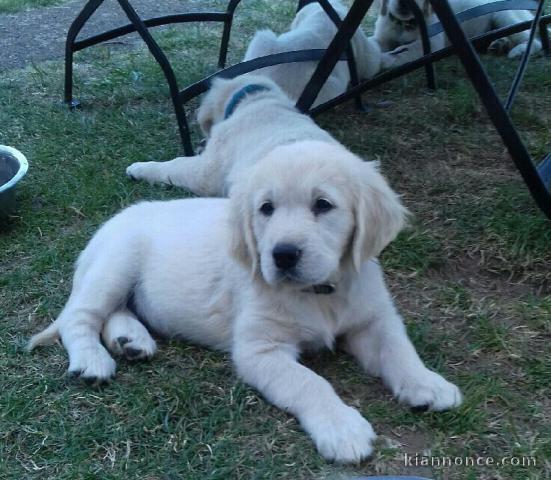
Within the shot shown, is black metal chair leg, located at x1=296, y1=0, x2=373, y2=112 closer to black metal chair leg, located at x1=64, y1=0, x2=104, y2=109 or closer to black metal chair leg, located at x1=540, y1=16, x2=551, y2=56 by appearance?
black metal chair leg, located at x1=64, y1=0, x2=104, y2=109

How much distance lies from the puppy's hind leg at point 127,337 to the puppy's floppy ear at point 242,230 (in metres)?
0.48

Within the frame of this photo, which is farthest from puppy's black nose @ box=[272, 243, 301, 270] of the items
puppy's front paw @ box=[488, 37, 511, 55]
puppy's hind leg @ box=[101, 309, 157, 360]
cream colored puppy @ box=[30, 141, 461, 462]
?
puppy's front paw @ box=[488, 37, 511, 55]

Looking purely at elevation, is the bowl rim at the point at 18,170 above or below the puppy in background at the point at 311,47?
below

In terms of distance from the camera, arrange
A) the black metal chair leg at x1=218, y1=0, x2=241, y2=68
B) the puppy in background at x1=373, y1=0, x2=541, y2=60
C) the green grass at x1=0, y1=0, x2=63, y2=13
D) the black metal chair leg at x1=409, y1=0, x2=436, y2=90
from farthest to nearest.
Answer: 1. the green grass at x1=0, y1=0, x2=63, y2=13
2. the puppy in background at x1=373, y1=0, x2=541, y2=60
3. the black metal chair leg at x1=218, y1=0, x2=241, y2=68
4. the black metal chair leg at x1=409, y1=0, x2=436, y2=90

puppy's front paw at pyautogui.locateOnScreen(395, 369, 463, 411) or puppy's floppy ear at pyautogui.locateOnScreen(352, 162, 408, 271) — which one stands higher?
puppy's floppy ear at pyautogui.locateOnScreen(352, 162, 408, 271)

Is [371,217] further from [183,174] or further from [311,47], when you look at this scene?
[311,47]

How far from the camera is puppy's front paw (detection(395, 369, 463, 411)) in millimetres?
2381

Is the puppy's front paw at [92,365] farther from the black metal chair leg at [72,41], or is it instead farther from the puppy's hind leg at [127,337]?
the black metal chair leg at [72,41]

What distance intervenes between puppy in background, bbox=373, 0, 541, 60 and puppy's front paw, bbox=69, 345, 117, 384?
4.48 metres

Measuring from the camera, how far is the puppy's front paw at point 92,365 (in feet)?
8.52

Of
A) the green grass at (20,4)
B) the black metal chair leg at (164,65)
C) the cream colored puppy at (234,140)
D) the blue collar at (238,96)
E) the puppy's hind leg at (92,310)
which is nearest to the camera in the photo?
Result: the puppy's hind leg at (92,310)

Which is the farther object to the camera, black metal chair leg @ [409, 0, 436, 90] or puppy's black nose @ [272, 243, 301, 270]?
black metal chair leg @ [409, 0, 436, 90]

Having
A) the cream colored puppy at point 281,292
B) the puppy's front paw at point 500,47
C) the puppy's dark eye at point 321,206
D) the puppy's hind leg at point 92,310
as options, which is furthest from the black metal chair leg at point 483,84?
the puppy's front paw at point 500,47

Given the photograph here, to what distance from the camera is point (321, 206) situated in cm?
247
